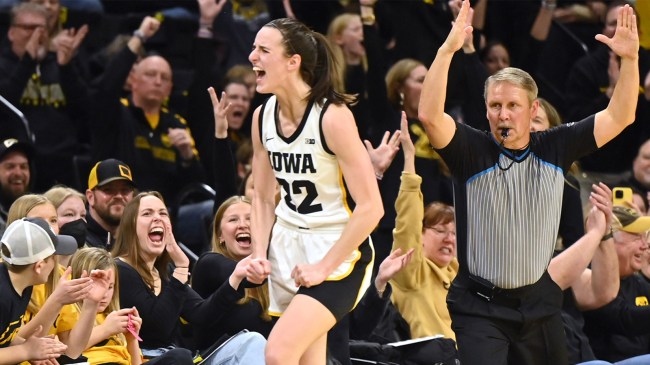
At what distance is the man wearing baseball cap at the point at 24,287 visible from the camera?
5.85 metres

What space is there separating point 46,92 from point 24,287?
3836 millimetres

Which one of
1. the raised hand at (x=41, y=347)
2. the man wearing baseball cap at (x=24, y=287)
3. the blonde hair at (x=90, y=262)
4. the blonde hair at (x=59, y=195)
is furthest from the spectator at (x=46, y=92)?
the raised hand at (x=41, y=347)

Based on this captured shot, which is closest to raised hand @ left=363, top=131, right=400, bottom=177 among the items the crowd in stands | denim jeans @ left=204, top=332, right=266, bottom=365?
the crowd in stands

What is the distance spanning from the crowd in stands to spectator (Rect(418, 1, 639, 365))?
0.01 m

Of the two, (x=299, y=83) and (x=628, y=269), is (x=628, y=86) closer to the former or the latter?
(x=299, y=83)

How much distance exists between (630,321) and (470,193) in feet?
8.47

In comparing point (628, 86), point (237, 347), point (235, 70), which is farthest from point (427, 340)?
point (235, 70)

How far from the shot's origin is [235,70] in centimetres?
1017

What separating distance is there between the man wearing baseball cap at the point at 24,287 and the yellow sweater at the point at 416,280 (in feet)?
7.30

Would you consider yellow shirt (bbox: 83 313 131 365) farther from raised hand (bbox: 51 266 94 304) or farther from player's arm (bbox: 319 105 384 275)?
player's arm (bbox: 319 105 384 275)

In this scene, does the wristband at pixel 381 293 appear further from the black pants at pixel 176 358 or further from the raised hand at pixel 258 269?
the raised hand at pixel 258 269

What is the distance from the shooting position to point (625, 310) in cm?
799

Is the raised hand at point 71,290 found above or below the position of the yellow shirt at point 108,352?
above

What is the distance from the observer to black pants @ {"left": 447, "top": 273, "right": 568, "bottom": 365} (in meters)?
5.75
